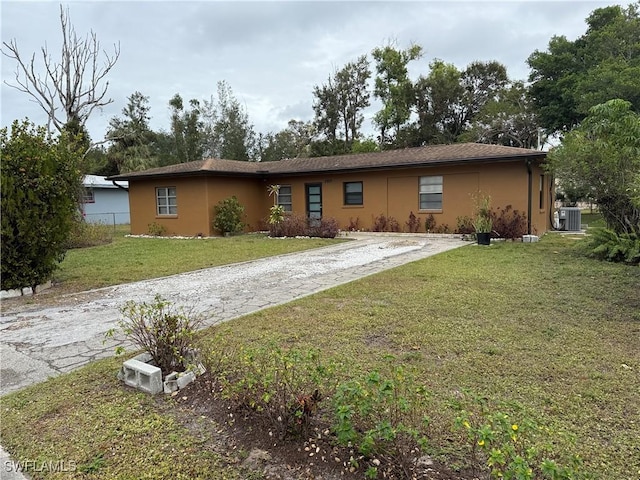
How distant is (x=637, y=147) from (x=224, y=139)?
3202 centimetres

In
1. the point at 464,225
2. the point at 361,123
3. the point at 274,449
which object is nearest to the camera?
the point at 274,449

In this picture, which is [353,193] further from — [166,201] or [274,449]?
[274,449]

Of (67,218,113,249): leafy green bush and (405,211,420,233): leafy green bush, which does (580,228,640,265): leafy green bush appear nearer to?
(405,211,420,233): leafy green bush

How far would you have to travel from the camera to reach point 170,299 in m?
5.91

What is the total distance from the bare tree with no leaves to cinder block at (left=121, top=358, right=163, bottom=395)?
61.3ft

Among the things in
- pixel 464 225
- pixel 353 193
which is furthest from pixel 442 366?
pixel 353 193

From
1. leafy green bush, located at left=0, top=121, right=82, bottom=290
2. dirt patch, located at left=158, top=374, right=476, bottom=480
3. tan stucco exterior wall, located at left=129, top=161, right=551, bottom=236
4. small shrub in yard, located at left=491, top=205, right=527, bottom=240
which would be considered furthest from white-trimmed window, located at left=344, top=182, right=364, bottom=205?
dirt patch, located at left=158, top=374, right=476, bottom=480

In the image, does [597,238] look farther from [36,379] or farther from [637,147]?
[36,379]

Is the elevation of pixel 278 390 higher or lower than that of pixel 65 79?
lower

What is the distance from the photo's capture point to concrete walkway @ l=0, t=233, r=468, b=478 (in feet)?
12.4

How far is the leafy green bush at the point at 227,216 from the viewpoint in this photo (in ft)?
51.5

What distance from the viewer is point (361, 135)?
112ft

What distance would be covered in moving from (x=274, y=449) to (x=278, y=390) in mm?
316

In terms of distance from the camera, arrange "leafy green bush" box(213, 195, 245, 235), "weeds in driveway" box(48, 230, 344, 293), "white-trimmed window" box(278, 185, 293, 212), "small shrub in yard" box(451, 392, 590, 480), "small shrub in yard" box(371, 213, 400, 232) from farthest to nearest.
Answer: "white-trimmed window" box(278, 185, 293, 212) → "leafy green bush" box(213, 195, 245, 235) → "small shrub in yard" box(371, 213, 400, 232) → "weeds in driveway" box(48, 230, 344, 293) → "small shrub in yard" box(451, 392, 590, 480)
